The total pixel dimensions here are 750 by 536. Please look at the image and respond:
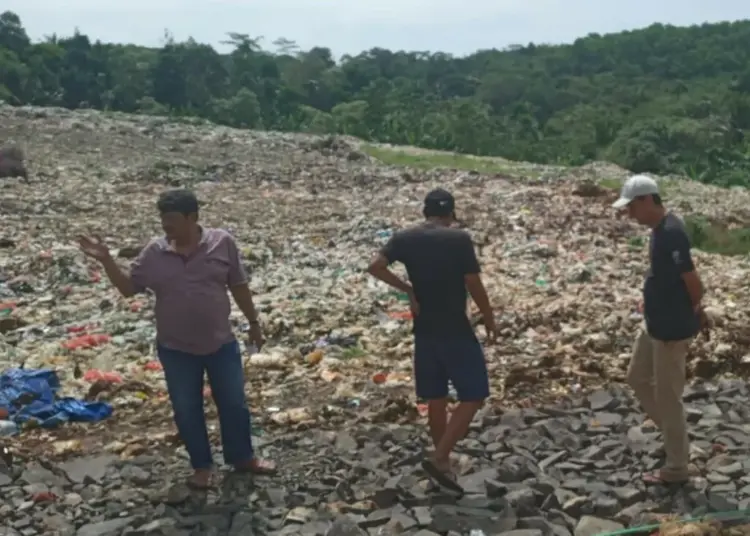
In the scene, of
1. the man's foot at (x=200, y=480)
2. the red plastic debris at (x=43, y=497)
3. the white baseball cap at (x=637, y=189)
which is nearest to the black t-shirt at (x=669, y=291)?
the white baseball cap at (x=637, y=189)

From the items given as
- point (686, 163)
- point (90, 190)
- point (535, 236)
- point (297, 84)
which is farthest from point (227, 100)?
point (535, 236)

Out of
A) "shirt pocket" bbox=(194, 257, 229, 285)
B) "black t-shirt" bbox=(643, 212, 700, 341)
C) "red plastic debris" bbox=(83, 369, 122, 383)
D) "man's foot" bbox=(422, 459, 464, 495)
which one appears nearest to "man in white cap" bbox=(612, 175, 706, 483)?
"black t-shirt" bbox=(643, 212, 700, 341)

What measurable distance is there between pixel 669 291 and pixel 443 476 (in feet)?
4.40

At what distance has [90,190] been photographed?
59.6 ft

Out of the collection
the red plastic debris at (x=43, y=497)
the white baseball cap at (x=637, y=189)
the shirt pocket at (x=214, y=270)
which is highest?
the white baseball cap at (x=637, y=189)

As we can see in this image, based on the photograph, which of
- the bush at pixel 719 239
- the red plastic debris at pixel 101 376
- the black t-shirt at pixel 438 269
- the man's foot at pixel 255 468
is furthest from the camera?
the bush at pixel 719 239

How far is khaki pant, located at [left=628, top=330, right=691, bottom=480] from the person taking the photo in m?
4.48

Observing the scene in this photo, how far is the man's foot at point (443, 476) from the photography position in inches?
180

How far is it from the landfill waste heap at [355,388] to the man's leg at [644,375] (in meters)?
0.35

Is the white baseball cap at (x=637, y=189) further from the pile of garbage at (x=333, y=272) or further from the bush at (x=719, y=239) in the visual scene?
the bush at (x=719, y=239)

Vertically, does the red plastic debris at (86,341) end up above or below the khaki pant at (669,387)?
below

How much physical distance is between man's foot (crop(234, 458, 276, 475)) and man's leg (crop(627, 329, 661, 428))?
181 centimetres

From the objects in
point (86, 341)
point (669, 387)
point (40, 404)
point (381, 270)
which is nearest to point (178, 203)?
point (381, 270)

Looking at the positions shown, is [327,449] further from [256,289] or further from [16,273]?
[16,273]
